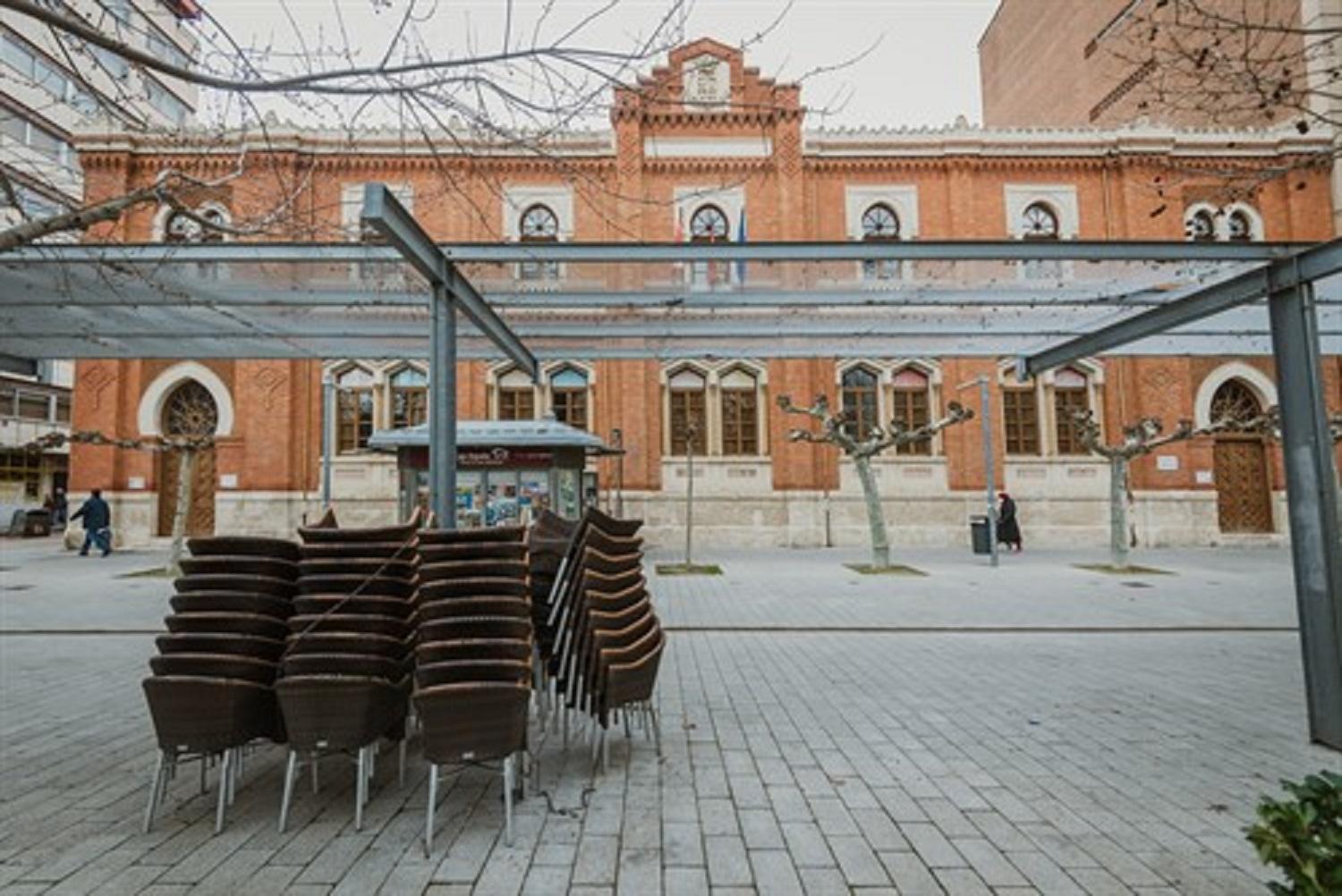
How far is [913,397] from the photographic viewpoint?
73.9 ft

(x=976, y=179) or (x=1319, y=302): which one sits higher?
Answer: (x=976, y=179)

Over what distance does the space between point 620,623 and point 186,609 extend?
234 centimetres

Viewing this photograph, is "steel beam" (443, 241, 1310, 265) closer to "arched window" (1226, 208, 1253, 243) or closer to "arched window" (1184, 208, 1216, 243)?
"arched window" (1184, 208, 1216, 243)

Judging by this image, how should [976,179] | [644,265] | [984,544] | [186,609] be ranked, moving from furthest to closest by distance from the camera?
[976,179]
[984,544]
[644,265]
[186,609]

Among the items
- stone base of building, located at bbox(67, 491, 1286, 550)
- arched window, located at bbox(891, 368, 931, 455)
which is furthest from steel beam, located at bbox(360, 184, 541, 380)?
arched window, located at bbox(891, 368, 931, 455)

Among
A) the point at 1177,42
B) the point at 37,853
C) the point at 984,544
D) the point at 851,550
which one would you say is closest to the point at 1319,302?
the point at 1177,42

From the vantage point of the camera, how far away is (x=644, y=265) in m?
6.57

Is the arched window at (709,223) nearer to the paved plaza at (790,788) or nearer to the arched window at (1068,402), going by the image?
the arched window at (1068,402)

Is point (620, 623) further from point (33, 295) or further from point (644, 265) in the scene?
point (33, 295)

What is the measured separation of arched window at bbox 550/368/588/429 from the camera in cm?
2238

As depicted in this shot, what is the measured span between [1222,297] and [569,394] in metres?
18.4

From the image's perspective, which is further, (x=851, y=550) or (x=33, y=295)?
(x=851, y=550)

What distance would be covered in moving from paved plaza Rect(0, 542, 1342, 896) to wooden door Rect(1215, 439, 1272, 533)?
56.0ft

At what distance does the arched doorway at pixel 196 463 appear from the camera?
21547mm
